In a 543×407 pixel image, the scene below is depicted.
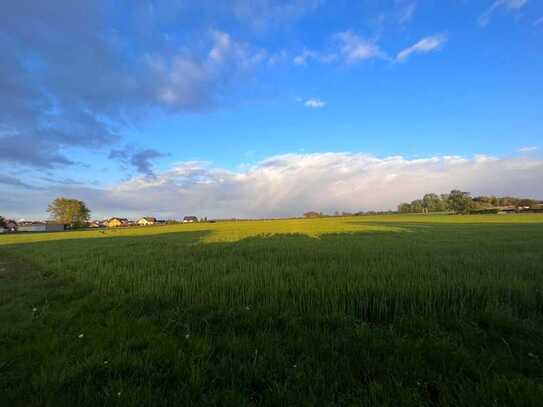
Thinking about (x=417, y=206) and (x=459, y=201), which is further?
(x=417, y=206)

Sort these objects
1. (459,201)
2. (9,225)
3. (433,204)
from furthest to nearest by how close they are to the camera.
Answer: (433,204)
(459,201)
(9,225)

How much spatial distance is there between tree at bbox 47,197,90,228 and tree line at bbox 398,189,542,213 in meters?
160

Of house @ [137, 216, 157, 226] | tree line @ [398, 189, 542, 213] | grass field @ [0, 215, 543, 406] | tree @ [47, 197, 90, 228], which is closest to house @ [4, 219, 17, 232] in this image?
tree @ [47, 197, 90, 228]

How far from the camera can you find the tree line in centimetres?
11093

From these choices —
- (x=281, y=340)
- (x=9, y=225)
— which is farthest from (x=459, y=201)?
(x=9, y=225)

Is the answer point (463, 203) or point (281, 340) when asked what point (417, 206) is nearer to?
point (463, 203)

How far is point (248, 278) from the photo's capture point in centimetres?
747

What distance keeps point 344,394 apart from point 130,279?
7141 mm

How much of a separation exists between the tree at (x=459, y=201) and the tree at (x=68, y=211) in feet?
535

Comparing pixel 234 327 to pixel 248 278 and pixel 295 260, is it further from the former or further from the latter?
pixel 295 260

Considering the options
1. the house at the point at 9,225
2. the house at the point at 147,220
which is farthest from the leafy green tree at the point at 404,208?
the house at the point at 9,225

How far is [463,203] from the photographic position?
12019 cm

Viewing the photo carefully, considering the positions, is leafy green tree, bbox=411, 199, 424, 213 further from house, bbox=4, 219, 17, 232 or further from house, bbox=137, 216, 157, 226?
house, bbox=4, 219, 17, 232

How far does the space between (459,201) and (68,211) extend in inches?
6788
